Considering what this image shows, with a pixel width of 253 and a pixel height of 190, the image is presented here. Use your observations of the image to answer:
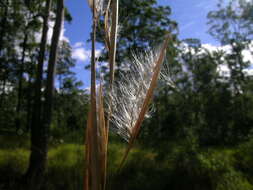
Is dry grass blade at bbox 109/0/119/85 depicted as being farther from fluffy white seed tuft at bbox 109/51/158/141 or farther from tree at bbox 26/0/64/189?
tree at bbox 26/0/64/189

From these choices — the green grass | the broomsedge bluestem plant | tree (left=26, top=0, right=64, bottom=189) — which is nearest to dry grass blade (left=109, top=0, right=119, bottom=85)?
the broomsedge bluestem plant

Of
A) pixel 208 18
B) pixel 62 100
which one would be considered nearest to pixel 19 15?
pixel 62 100

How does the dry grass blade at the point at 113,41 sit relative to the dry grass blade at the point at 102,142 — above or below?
above

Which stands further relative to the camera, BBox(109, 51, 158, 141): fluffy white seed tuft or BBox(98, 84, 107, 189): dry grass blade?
BBox(109, 51, 158, 141): fluffy white seed tuft

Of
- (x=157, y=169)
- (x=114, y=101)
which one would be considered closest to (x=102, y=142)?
(x=114, y=101)

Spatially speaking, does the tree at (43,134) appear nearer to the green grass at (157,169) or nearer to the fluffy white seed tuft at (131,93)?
the green grass at (157,169)

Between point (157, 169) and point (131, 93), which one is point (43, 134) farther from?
point (131, 93)

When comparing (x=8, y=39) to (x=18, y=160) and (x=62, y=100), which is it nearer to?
(x=62, y=100)

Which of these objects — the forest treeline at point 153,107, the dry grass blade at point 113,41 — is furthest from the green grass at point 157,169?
the dry grass blade at point 113,41

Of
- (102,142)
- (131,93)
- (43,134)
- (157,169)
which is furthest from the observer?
(157,169)

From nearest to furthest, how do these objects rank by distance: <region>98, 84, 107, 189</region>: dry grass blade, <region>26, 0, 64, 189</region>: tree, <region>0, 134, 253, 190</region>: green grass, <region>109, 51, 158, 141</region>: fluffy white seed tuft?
<region>98, 84, 107, 189</region>: dry grass blade < <region>109, 51, 158, 141</region>: fluffy white seed tuft < <region>26, 0, 64, 189</region>: tree < <region>0, 134, 253, 190</region>: green grass
